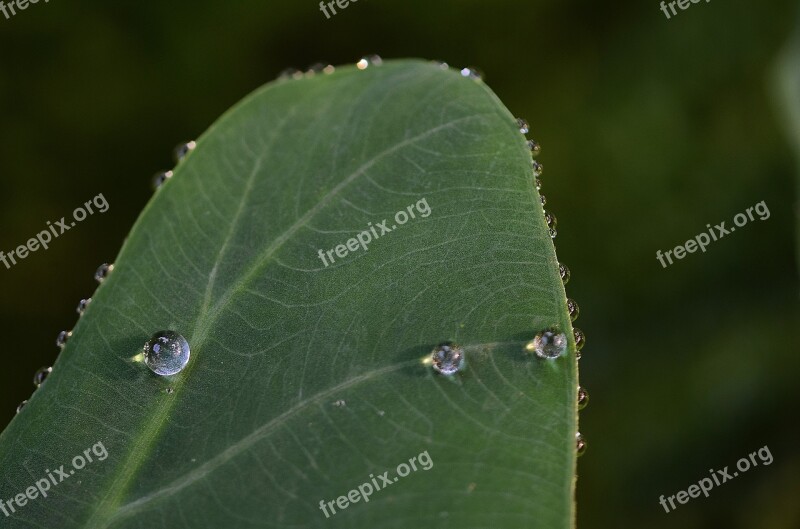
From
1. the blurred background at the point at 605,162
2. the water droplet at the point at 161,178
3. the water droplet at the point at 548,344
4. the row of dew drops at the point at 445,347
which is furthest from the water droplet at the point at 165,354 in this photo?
the blurred background at the point at 605,162

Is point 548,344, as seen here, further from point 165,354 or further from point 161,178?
point 161,178

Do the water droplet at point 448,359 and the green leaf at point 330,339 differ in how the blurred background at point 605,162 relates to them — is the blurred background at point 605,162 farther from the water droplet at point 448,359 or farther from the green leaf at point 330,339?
the water droplet at point 448,359

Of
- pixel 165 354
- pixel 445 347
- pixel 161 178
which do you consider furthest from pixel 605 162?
pixel 165 354

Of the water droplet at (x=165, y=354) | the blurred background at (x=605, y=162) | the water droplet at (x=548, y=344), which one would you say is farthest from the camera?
the blurred background at (x=605, y=162)

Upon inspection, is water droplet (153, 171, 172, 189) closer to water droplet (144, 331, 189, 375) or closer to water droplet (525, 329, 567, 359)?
water droplet (144, 331, 189, 375)

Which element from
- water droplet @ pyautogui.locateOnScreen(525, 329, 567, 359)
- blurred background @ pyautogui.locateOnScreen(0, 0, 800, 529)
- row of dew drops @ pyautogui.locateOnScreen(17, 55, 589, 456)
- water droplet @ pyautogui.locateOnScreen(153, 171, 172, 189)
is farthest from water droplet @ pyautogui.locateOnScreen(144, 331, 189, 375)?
blurred background @ pyautogui.locateOnScreen(0, 0, 800, 529)

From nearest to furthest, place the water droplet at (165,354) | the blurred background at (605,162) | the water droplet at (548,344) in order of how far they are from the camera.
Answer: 1. the water droplet at (548,344)
2. the water droplet at (165,354)
3. the blurred background at (605,162)

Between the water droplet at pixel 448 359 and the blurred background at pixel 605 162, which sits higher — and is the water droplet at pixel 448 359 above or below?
below
